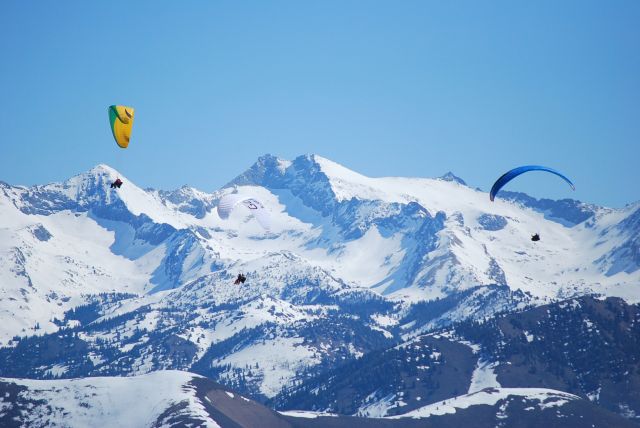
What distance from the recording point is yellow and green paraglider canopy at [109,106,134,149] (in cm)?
17920

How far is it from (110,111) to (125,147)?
8573 mm

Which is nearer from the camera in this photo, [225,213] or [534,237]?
[534,237]

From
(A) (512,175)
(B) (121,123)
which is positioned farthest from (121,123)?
(A) (512,175)

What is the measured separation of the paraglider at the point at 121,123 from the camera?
179 m

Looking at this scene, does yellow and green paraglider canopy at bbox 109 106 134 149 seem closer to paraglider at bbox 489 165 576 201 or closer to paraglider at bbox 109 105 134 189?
paraglider at bbox 109 105 134 189

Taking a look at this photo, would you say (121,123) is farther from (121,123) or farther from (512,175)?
(512,175)

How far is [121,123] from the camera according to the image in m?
181

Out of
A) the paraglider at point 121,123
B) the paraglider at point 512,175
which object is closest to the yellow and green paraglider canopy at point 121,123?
the paraglider at point 121,123

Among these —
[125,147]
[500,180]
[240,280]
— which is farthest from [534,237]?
[125,147]

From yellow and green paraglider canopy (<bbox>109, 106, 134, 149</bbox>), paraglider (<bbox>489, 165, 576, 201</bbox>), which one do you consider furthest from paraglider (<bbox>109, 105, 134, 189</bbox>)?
paraglider (<bbox>489, 165, 576, 201</bbox>)

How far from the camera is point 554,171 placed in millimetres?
169875

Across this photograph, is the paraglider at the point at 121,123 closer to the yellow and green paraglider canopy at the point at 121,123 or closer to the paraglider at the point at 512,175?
the yellow and green paraglider canopy at the point at 121,123

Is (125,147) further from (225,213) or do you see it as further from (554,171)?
(554,171)

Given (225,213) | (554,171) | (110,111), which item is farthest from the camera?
(225,213)
